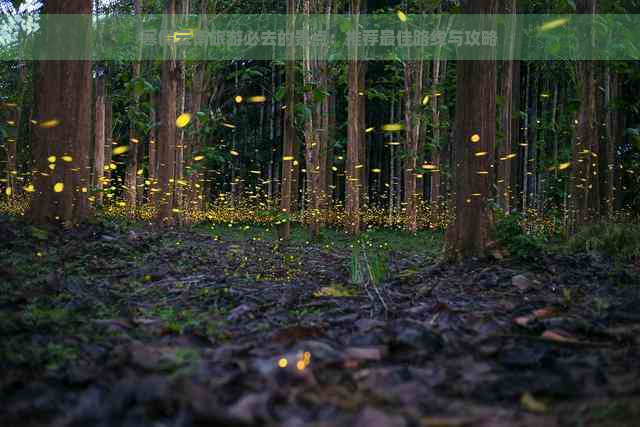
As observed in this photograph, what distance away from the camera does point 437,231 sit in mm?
17047

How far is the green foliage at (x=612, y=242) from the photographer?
25.1 feet

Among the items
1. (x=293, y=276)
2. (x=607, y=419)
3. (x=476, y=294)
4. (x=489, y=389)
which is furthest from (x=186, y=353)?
(x=293, y=276)

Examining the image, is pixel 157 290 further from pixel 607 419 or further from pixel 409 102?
pixel 409 102

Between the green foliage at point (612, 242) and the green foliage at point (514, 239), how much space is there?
182 centimetres

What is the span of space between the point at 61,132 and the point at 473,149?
5.28 meters

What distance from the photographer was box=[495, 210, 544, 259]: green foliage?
600 cm

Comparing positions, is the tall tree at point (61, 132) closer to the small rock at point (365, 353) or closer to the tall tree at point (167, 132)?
the tall tree at point (167, 132)

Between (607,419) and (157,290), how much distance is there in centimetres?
380

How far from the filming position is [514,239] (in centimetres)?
612

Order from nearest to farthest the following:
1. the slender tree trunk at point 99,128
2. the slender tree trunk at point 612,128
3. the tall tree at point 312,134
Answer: the slender tree trunk at point 612,128
the tall tree at point 312,134
the slender tree trunk at point 99,128

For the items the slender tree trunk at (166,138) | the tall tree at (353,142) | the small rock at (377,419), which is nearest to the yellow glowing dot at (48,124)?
the slender tree trunk at (166,138)

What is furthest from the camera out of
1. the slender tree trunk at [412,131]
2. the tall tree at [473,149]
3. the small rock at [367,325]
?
the slender tree trunk at [412,131]

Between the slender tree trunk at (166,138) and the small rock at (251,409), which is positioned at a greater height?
the slender tree trunk at (166,138)

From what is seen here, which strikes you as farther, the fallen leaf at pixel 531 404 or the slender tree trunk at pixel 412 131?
the slender tree trunk at pixel 412 131
